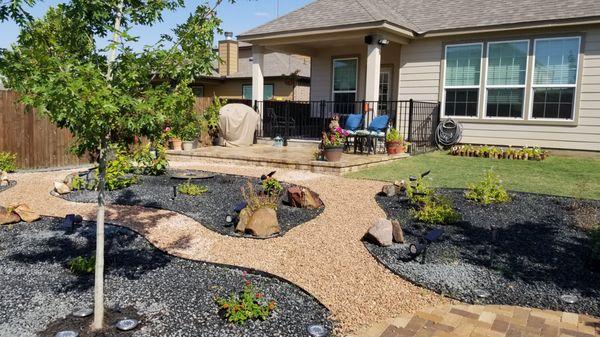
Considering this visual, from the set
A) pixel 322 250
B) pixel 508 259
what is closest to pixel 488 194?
pixel 508 259

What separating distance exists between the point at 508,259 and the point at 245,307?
2563mm

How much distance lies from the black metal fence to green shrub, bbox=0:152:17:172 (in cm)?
644

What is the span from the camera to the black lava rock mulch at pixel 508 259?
3.64 metres

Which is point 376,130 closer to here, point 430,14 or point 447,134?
point 447,134

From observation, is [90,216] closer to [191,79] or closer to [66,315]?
[66,315]

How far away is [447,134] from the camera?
1237 centimetres

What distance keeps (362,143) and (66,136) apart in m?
7.18

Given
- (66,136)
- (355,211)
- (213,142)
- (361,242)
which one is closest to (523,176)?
(355,211)

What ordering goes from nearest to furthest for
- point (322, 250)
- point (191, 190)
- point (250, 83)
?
point (322, 250), point (191, 190), point (250, 83)

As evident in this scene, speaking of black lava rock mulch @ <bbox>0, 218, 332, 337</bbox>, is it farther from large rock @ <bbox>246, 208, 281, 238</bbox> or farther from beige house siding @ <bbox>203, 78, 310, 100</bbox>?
beige house siding @ <bbox>203, 78, 310, 100</bbox>

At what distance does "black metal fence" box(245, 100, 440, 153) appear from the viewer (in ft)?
40.2

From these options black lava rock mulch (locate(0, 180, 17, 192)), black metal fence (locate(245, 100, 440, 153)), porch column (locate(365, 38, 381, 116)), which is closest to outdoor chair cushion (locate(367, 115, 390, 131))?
black metal fence (locate(245, 100, 440, 153))

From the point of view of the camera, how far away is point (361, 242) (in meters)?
4.90

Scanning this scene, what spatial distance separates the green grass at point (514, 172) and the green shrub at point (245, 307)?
4.79 meters
